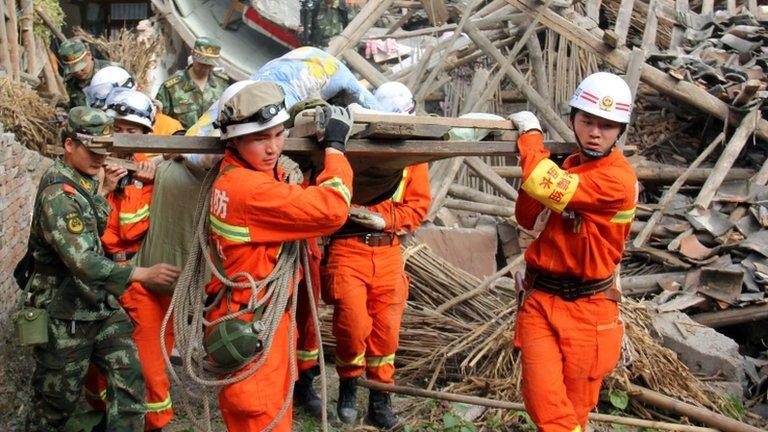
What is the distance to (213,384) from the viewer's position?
4543mm

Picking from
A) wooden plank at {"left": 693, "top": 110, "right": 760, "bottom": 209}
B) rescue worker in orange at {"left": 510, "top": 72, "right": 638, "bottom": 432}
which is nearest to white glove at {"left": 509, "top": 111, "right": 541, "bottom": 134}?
rescue worker in orange at {"left": 510, "top": 72, "right": 638, "bottom": 432}

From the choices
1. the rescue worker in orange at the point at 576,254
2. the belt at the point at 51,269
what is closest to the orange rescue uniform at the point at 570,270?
the rescue worker in orange at the point at 576,254

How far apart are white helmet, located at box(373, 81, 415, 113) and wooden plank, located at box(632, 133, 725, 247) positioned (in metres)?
3.96

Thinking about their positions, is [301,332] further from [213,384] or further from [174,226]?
[213,384]

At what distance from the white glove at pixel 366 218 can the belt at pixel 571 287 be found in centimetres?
127

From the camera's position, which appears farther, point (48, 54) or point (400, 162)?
point (48, 54)

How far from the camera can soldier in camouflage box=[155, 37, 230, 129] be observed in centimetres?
848

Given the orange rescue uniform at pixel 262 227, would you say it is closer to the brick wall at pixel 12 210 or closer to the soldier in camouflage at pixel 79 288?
the soldier in camouflage at pixel 79 288

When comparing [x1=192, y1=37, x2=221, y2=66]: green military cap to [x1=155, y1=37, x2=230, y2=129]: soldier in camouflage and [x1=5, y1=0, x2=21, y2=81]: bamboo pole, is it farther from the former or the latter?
[x1=5, y1=0, x2=21, y2=81]: bamboo pole

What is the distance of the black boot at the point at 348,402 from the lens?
631cm

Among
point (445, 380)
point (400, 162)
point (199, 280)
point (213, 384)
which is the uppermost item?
point (400, 162)

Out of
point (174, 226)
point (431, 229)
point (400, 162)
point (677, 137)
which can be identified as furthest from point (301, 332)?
point (677, 137)

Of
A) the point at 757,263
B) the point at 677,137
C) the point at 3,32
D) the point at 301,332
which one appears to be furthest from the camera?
the point at 677,137

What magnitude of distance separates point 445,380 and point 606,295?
2.39m
